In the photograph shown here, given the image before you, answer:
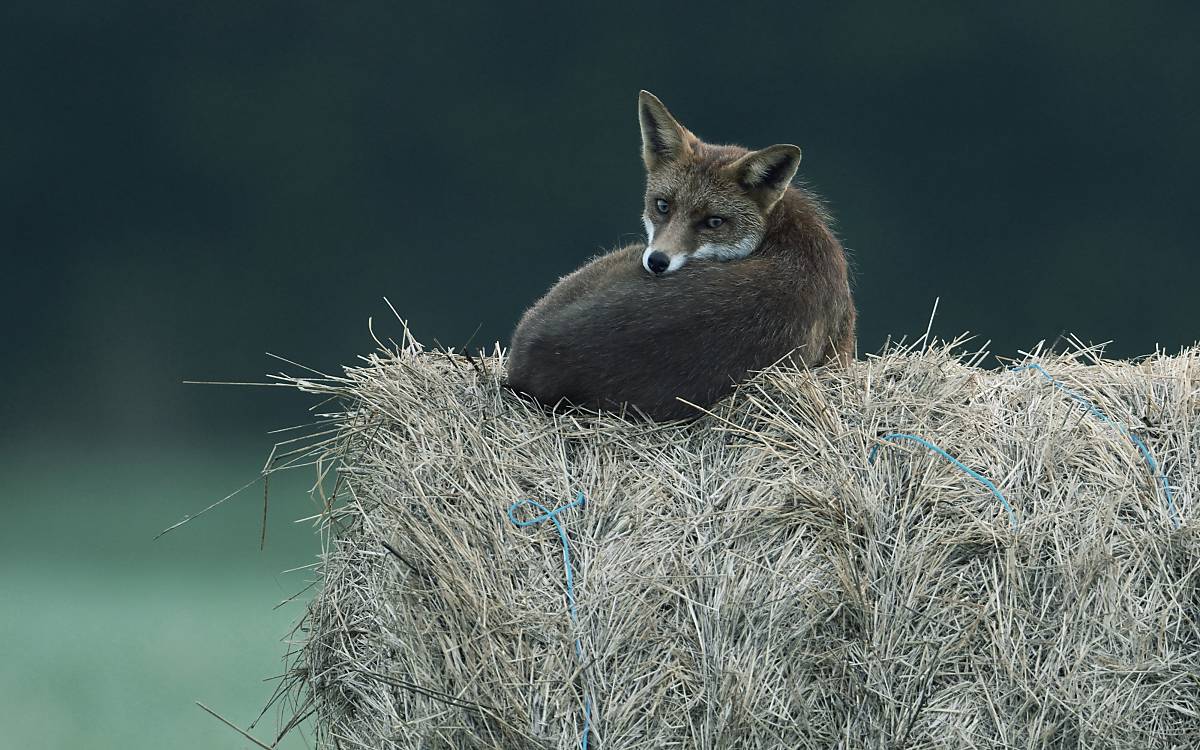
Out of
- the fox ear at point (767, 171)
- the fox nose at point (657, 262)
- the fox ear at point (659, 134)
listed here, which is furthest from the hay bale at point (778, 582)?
the fox ear at point (659, 134)

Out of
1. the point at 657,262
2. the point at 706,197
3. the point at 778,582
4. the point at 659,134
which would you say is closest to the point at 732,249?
the point at 706,197

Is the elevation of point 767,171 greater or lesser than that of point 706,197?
greater

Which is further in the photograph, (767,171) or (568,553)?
(767,171)

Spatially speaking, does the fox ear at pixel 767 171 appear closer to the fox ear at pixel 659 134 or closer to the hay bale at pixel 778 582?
the fox ear at pixel 659 134

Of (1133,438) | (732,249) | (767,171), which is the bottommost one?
(1133,438)

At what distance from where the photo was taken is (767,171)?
401cm

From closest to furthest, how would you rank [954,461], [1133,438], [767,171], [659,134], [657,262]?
[954,461] → [1133,438] → [657,262] → [767,171] → [659,134]

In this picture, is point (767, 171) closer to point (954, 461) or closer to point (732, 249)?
point (732, 249)

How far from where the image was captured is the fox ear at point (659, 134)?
4.14 m

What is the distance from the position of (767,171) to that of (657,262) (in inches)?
20.5

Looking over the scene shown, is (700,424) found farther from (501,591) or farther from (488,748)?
(488,748)

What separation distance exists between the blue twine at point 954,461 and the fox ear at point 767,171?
1018 millimetres

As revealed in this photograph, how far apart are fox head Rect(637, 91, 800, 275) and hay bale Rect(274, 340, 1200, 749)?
0.57m

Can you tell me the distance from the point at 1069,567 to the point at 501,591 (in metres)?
1.58
